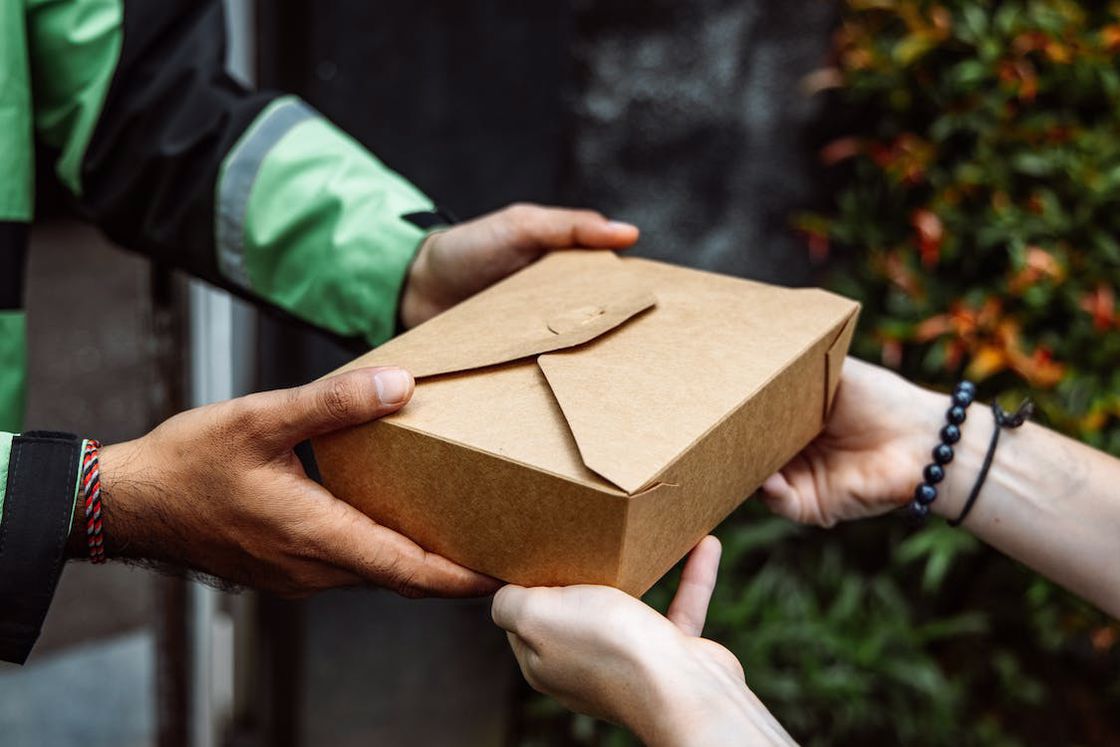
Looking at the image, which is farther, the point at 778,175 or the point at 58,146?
the point at 778,175

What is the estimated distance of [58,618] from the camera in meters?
2.95

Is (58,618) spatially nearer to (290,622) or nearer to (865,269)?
(290,622)

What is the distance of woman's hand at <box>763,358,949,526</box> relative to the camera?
50.8 inches

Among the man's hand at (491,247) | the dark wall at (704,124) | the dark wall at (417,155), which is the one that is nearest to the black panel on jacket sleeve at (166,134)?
the man's hand at (491,247)

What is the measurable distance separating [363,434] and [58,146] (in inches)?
30.6

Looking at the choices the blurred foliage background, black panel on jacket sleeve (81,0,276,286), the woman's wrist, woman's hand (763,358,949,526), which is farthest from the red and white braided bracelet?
the blurred foliage background

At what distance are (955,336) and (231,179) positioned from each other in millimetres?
1540

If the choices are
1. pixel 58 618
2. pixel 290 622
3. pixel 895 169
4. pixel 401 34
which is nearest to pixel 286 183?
pixel 401 34

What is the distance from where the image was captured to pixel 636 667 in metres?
0.88

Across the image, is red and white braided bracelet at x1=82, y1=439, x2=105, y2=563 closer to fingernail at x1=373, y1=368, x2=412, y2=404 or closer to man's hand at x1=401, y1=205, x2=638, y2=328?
fingernail at x1=373, y1=368, x2=412, y2=404

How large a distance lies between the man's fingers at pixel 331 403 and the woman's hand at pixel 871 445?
0.62 meters

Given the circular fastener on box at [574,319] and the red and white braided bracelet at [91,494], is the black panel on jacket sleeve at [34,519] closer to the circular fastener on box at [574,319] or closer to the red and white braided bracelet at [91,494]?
the red and white braided bracelet at [91,494]

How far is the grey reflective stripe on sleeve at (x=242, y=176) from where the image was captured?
1345mm

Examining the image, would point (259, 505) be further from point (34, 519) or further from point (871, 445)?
point (871, 445)
